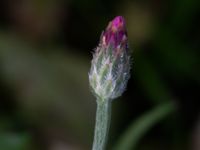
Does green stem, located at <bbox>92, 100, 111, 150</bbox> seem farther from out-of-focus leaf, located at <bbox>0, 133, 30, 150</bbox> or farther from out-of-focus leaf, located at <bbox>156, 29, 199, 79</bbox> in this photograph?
out-of-focus leaf, located at <bbox>156, 29, 199, 79</bbox>

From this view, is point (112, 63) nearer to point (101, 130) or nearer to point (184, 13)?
point (101, 130)

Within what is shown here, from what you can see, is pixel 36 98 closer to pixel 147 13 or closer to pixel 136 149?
pixel 136 149

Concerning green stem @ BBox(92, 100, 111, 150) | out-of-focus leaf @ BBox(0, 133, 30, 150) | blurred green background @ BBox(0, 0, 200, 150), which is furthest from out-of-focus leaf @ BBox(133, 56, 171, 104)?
green stem @ BBox(92, 100, 111, 150)

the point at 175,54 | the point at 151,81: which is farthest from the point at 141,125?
the point at 175,54

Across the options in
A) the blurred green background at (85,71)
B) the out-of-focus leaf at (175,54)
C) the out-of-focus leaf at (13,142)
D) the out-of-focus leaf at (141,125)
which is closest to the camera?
the out-of-focus leaf at (13,142)

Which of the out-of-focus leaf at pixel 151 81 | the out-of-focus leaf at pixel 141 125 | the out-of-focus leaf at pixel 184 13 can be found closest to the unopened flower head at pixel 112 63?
the out-of-focus leaf at pixel 141 125

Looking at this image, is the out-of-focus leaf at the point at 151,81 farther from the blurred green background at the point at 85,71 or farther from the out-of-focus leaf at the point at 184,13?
the out-of-focus leaf at the point at 184,13
